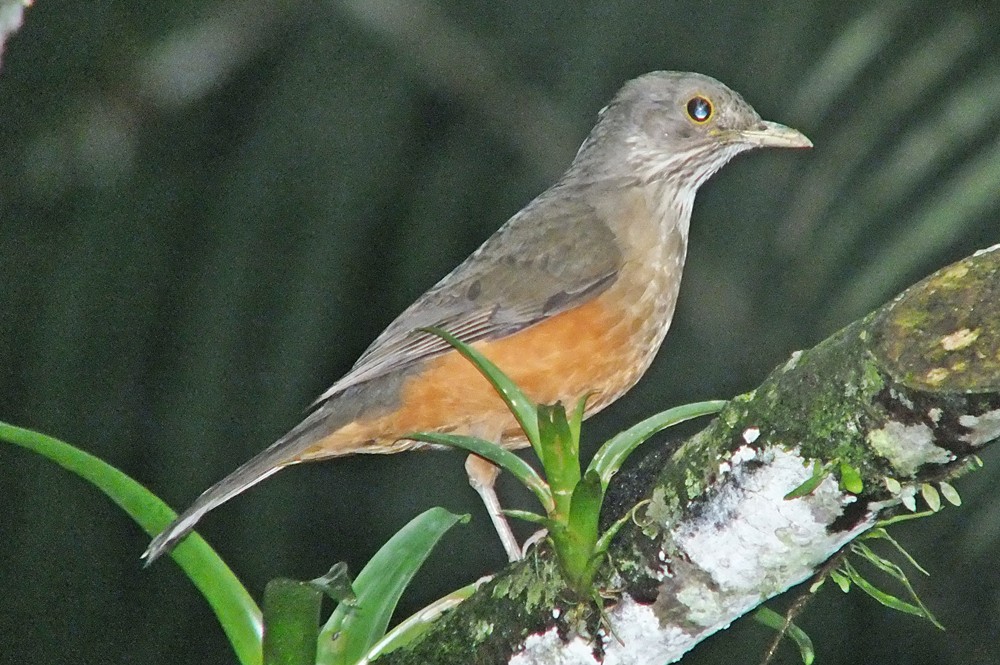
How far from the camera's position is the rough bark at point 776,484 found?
6.52 ft

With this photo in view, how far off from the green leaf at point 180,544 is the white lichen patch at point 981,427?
176cm

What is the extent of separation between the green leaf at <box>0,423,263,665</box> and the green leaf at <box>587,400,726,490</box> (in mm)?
939

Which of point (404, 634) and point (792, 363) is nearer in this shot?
point (792, 363)

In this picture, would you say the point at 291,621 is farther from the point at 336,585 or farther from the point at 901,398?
the point at 901,398

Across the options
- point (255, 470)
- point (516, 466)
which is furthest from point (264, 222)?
point (516, 466)

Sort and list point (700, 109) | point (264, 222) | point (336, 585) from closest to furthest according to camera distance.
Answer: point (336, 585) → point (264, 222) → point (700, 109)

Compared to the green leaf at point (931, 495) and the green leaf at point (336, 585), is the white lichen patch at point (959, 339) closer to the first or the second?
the green leaf at point (931, 495)

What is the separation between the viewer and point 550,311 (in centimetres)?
426

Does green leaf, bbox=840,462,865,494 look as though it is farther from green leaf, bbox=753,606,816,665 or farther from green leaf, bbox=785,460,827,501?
green leaf, bbox=753,606,816,665

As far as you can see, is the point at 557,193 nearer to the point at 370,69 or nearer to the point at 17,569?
the point at 370,69

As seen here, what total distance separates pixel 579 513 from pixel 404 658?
681 millimetres

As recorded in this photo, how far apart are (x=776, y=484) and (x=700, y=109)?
9.29 feet

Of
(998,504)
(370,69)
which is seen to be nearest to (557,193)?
(370,69)

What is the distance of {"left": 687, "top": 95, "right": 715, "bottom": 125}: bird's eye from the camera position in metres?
4.79
